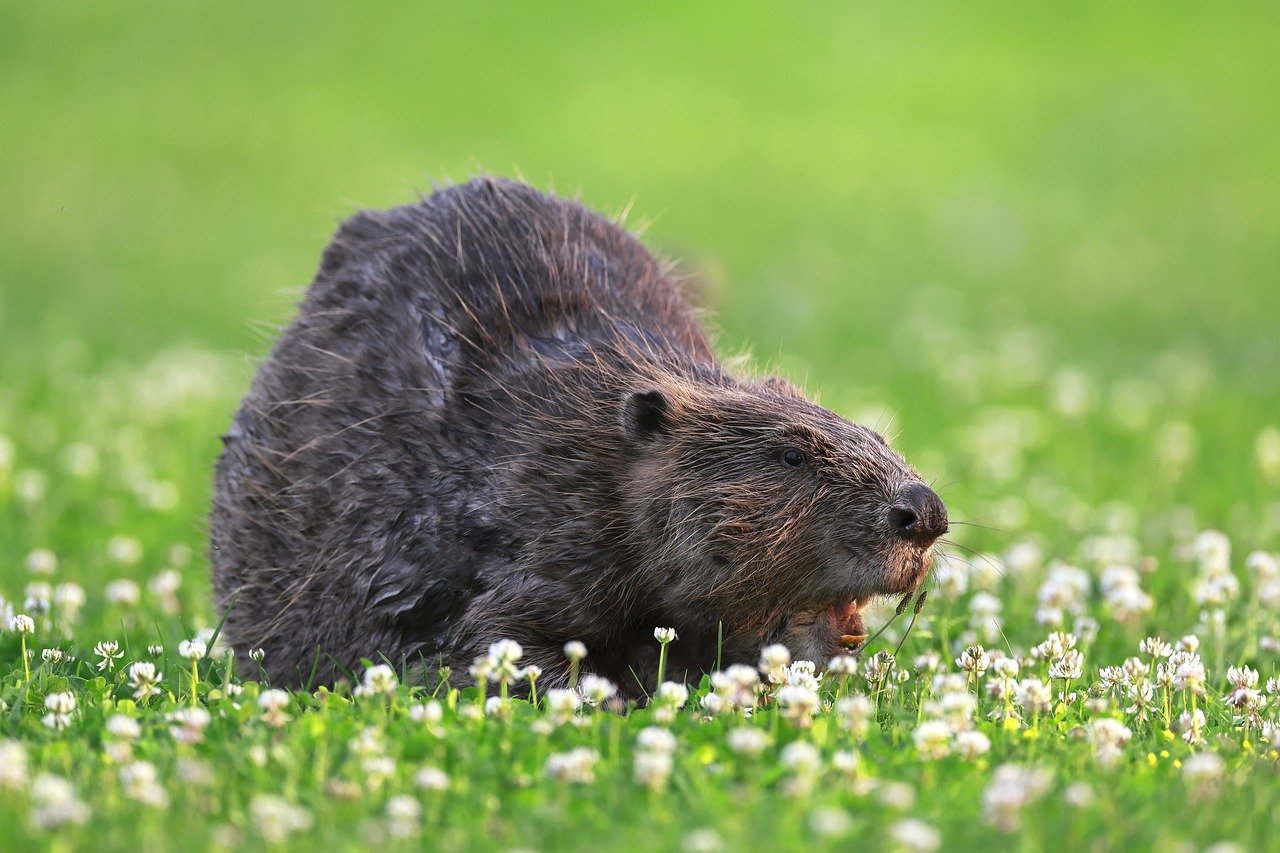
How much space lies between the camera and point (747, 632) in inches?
206

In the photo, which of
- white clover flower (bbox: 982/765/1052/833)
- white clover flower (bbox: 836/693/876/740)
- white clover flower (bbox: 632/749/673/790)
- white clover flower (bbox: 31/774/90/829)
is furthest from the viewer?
white clover flower (bbox: 836/693/876/740)

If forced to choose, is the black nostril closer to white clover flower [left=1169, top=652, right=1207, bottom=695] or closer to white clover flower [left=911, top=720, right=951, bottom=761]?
white clover flower [left=911, top=720, right=951, bottom=761]

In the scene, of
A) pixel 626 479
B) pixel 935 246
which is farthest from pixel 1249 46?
pixel 626 479

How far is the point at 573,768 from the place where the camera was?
3.90 metres

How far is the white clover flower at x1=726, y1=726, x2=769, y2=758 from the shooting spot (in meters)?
3.88

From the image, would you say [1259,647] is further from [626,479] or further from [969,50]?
[969,50]

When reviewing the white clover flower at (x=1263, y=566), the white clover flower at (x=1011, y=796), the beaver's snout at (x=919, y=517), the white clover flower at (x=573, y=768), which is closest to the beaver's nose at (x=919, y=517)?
the beaver's snout at (x=919, y=517)

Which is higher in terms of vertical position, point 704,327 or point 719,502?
point 704,327

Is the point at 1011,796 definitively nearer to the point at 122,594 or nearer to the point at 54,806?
the point at 54,806

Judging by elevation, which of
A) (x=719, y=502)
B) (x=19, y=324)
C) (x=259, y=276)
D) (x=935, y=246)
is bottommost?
(x=719, y=502)

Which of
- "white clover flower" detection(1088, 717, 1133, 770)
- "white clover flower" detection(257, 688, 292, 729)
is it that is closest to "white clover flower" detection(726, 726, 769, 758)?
"white clover flower" detection(1088, 717, 1133, 770)

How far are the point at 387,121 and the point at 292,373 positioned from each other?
17.1m

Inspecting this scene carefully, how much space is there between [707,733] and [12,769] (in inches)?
64.9

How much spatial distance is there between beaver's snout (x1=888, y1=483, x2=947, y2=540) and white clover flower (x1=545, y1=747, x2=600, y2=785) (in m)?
1.40
